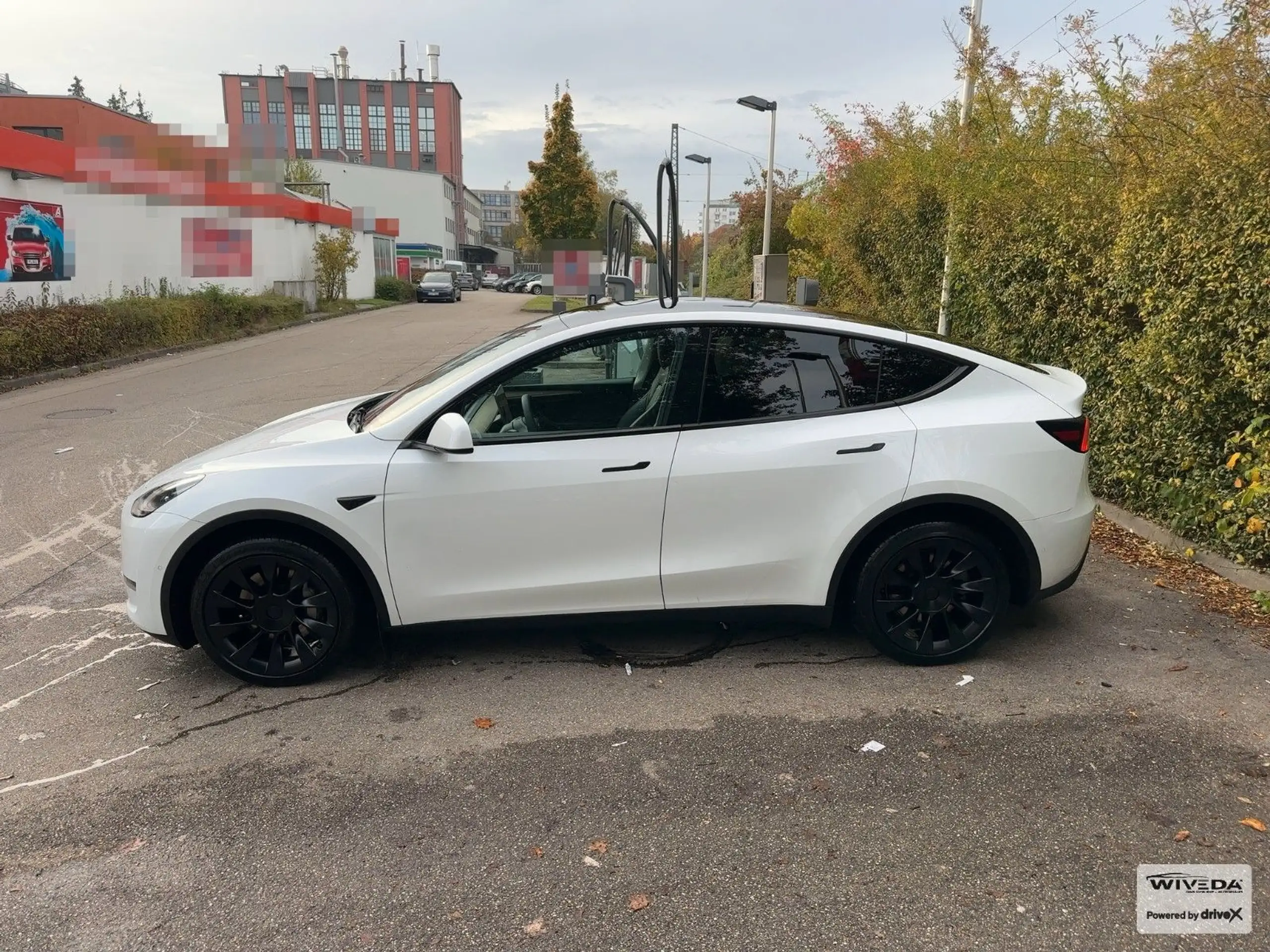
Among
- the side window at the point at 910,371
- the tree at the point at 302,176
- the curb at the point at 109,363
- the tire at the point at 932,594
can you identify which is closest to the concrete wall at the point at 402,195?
the tree at the point at 302,176

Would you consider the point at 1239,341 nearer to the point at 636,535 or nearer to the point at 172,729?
the point at 636,535

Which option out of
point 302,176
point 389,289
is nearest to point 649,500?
point 389,289

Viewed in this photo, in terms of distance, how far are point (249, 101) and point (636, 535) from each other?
101899 millimetres

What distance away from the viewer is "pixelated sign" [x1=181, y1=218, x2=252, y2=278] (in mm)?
20438

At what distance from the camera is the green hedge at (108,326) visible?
45.7 feet

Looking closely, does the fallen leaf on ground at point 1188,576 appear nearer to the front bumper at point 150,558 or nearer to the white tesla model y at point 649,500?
the white tesla model y at point 649,500

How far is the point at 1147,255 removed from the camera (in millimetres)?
5254

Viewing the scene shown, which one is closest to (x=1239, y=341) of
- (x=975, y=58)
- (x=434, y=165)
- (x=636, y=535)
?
(x=636, y=535)

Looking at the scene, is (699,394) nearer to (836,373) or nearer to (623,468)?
(623,468)

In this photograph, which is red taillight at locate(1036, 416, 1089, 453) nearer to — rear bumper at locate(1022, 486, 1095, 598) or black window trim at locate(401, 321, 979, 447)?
rear bumper at locate(1022, 486, 1095, 598)

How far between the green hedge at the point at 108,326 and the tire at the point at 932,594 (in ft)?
46.3

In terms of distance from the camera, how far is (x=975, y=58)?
820cm

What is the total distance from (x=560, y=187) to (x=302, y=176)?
13.5m

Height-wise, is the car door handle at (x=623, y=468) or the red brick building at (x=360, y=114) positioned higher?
the red brick building at (x=360, y=114)
